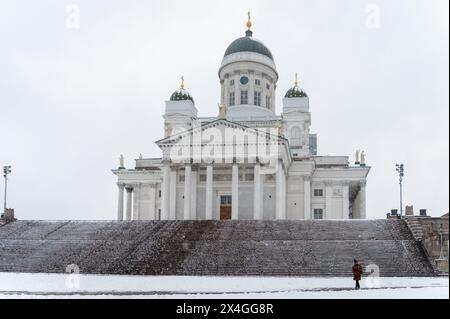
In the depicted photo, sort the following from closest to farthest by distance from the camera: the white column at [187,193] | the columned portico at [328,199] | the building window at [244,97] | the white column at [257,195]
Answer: the white column at [257,195] < the white column at [187,193] < the columned portico at [328,199] < the building window at [244,97]

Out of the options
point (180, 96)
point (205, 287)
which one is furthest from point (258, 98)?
point (205, 287)

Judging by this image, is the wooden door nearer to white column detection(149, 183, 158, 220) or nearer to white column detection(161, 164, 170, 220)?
white column detection(161, 164, 170, 220)

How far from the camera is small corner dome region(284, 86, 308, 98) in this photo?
71.4 m

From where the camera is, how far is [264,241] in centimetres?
3866

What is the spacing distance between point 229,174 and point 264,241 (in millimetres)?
20842

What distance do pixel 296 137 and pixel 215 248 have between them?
34796mm

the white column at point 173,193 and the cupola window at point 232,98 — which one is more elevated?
the cupola window at point 232,98

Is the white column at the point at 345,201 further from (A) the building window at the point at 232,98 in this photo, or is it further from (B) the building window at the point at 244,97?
(A) the building window at the point at 232,98

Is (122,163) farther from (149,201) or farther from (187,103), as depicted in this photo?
(187,103)

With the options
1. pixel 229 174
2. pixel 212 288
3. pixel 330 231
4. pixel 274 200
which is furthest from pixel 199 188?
pixel 212 288

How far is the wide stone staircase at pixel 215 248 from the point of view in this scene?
1281 inches

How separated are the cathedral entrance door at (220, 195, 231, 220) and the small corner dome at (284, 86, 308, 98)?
61.2 ft

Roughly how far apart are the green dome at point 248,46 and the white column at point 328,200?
1972cm

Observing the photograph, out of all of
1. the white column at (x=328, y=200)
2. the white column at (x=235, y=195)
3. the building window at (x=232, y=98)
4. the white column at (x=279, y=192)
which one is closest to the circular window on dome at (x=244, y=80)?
the building window at (x=232, y=98)
